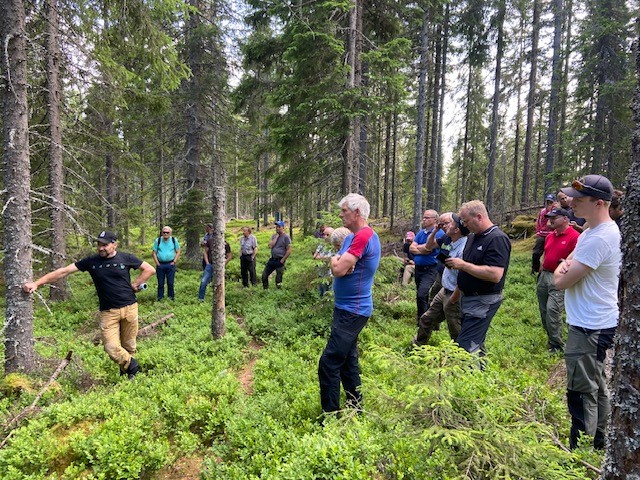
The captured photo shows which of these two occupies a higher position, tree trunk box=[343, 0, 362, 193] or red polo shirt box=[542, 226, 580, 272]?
tree trunk box=[343, 0, 362, 193]

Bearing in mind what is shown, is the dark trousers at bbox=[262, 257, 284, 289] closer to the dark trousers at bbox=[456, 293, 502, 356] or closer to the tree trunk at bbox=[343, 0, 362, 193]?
the tree trunk at bbox=[343, 0, 362, 193]

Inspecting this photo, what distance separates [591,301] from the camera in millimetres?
3254

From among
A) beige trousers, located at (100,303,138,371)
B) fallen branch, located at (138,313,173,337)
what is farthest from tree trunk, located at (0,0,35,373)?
fallen branch, located at (138,313,173,337)

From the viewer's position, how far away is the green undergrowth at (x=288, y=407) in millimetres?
2539

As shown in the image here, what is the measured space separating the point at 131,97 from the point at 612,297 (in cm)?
1006

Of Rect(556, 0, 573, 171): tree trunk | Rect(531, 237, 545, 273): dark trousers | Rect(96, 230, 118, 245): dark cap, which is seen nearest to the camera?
Rect(96, 230, 118, 245): dark cap

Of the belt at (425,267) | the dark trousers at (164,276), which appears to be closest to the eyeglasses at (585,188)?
the belt at (425,267)

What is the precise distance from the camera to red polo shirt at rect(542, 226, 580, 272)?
5.57 metres

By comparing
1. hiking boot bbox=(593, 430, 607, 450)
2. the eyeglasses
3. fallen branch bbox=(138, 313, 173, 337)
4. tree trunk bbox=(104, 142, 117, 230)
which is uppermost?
tree trunk bbox=(104, 142, 117, 230)

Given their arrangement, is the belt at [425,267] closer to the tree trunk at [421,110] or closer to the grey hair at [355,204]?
the grey hair at [355,204]

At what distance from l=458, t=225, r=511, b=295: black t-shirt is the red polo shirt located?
204cm

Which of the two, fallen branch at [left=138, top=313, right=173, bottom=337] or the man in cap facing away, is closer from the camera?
fallen branch at [left=138, top=313, right=173, bottom=337]

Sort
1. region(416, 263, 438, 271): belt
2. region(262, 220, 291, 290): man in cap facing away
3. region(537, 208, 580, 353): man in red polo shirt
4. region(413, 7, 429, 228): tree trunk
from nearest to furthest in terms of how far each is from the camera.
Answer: region(537, 208, 580, 353): man in red polo shirt → region(416, 263, 438, 271): belt → region(262, 220, 291, 290): man in cap facing away → region(413, 7, 429, 228): tree trunk

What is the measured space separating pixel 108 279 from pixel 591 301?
242 inches
